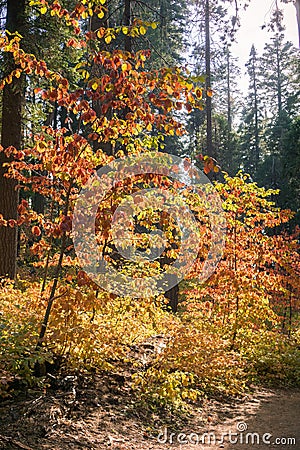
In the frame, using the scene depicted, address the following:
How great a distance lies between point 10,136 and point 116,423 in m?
6.33

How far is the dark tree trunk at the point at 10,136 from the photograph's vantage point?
843 centimetres

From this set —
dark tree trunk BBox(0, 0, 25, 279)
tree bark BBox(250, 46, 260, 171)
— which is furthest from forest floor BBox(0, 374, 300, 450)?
tree bark BBox(250, 46, 260, 171)

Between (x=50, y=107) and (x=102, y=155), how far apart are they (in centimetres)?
650

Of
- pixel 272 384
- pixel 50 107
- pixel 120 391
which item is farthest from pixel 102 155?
pixel 50 107

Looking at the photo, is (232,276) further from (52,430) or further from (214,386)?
(52,430)

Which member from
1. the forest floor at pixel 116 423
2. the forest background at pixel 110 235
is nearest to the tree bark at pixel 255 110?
the forest background at pixel 110 235

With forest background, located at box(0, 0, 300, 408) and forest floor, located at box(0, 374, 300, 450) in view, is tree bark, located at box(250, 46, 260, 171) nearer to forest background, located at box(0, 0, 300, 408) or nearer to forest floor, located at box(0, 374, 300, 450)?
forest background, located at box(0, 0, 300, 408)

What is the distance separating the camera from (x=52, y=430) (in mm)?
3639

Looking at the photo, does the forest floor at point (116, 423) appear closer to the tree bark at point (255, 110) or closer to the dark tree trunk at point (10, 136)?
the dark tree trunk at point (10, 136)

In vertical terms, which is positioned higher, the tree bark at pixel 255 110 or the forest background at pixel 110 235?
the tree bark at pixel 255 110

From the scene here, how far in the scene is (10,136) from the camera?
862 centimetres

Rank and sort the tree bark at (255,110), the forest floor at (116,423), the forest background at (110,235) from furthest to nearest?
the tree bark at (255,110) < the forest background at (110,235) < the forest floor at (116,423)

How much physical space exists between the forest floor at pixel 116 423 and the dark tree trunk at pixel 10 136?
4304 millimetres

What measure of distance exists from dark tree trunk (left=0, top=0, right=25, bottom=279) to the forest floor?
4304mm
